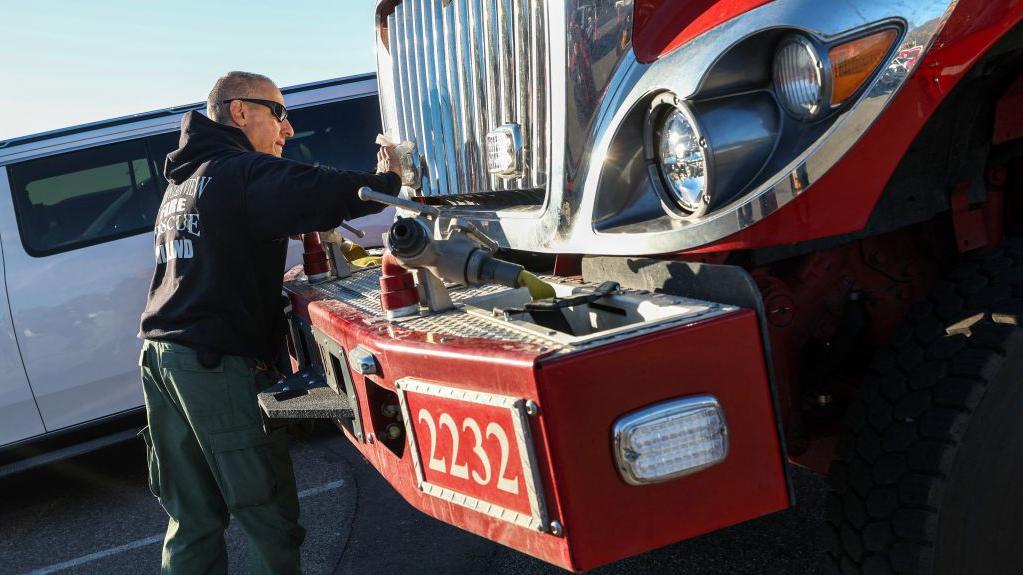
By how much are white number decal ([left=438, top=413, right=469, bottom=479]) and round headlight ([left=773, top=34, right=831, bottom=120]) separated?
0.90 m

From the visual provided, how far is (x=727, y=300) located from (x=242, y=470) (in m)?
1.72

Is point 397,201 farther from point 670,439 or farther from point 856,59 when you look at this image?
point 856,59

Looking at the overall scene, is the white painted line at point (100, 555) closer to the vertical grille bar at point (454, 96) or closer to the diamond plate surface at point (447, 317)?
the diamond plate surface at point (447, 317)

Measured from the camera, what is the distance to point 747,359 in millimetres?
1542

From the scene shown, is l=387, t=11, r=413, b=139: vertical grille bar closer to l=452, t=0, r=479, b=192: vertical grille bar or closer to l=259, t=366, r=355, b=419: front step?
l=452, t=0, r=479, b=192: vertical grille bar

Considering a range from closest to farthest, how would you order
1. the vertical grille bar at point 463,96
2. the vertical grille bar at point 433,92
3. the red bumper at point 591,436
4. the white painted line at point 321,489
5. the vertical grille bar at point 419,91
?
1. the red bumper at point 591,436
2. the vertical grille bar at point 463,96
3. the vertical grille bar at point 433,92
4. the vertical grille bar at point 419,91
5. the white painted line at point 321,489

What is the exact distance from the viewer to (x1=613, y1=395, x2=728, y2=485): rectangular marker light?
4.80ft

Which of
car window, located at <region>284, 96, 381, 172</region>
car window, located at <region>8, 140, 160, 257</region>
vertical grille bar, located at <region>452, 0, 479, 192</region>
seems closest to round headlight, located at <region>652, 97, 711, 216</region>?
vertical grille bar, located at <region>452, 0, 479, 192</region>

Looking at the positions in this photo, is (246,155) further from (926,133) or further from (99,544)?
(99,544)

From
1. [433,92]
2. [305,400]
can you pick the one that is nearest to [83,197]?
[433,92]

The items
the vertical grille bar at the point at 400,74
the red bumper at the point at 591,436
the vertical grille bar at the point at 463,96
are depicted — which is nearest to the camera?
the red bumper at the point at 591,436

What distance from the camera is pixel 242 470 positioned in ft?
8.87

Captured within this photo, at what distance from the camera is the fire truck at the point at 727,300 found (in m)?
→ 1.50

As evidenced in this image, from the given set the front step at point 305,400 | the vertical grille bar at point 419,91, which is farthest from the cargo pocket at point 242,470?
the vertical grille bar at point 419,91
